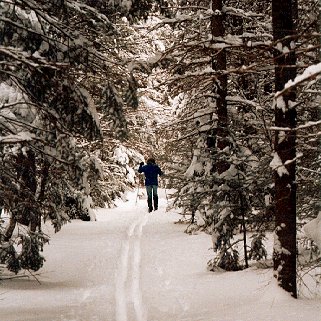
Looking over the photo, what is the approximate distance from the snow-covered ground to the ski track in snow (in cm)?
1

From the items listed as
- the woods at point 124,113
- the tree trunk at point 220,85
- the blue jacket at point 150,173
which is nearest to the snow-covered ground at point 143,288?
the woods at point 124,113

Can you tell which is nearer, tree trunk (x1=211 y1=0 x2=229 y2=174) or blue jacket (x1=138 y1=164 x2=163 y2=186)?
tree trunk (x1=211 y1=0 x2=229 y2=174)

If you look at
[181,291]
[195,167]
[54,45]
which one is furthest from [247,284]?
[54,45]

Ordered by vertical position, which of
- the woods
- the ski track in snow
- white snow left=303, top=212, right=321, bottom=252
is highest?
the woods

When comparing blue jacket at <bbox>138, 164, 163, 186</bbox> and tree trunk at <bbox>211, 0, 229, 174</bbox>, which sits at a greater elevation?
tree trunk at <bbox>211, 0, 229, 174</bbox>

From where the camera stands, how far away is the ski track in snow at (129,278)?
7.09 m

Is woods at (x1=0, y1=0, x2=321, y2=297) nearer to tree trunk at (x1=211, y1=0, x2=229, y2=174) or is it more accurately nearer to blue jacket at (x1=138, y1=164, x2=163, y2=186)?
tree trunk at (x1=211, y1=0, x2=229, y2=174)

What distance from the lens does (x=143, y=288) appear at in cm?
847

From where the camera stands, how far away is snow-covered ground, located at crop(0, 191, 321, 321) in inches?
263

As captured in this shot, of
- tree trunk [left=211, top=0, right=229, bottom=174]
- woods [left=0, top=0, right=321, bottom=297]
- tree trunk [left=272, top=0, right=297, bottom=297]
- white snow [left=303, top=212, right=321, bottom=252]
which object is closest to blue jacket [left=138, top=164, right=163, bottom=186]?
woods [left=0, top=0, right=321, bottom=297]

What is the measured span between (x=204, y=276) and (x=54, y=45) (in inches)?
205

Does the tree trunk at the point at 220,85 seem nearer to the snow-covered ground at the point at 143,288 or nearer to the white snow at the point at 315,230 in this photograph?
the snow-covered ground at the point at 143,288

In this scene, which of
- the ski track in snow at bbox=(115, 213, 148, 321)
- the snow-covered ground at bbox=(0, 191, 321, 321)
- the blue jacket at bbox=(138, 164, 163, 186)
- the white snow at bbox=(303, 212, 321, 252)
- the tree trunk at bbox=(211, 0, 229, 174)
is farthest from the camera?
the blue jacket at bbox=(138, 164, 163, 186)

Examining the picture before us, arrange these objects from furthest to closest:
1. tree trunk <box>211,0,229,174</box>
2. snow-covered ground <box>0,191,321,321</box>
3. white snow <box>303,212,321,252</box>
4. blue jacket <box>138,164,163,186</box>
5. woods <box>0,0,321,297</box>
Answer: blue jacket <box>138,164,163,186</box>, tree trunk <box>211,0,229,174</box>, snow-covered ground <box>0,191,321,321</box>, woods <box>0,0,321,297</box>, white snow <box>303,212,321,252</box>
